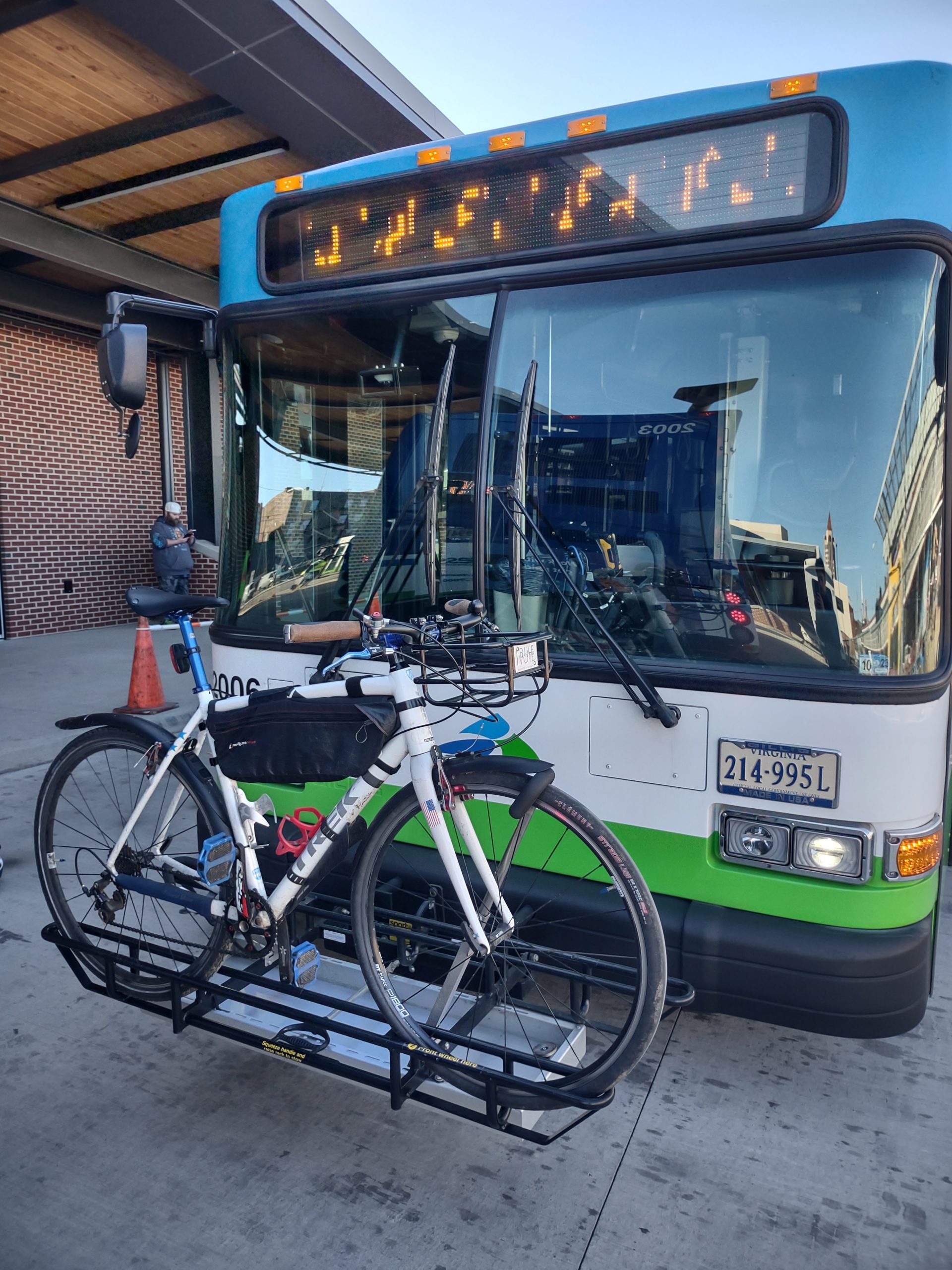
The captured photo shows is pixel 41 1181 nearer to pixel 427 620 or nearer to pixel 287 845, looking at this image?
pixel 287 845

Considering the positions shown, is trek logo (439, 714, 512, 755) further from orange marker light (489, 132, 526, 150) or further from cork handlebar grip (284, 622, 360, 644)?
orange marker light (489, 132, 526, 150)

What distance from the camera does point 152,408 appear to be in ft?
45.5

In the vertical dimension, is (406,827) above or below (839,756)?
below

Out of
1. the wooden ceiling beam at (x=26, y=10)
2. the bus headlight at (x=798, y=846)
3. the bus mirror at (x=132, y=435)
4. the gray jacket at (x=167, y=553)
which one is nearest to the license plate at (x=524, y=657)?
the bus headlight at (x=798, y=846)

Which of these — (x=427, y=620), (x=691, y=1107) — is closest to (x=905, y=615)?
(x=427, y=620)

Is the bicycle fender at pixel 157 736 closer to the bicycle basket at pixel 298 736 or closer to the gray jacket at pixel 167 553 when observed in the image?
the bicycle basket at pixel 298 736

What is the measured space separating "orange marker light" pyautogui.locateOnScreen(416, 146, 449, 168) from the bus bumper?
2.50m

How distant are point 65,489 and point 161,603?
10600 mm

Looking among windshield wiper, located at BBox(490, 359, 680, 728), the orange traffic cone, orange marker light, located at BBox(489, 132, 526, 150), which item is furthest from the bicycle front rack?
the orange traffic cone

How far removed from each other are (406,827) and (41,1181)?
54.5 inches

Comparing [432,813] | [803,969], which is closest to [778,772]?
[803,969]

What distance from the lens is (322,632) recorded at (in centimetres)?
240

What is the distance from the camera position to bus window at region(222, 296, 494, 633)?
2.97 m

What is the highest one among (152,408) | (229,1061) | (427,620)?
(152,408)
